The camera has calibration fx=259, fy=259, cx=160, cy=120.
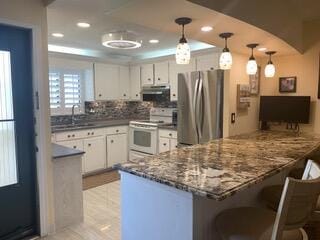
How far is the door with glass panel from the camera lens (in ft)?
7.29

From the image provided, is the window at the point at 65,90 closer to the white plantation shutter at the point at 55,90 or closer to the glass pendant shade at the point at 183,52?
the white plantation shutter at the point at 55,90

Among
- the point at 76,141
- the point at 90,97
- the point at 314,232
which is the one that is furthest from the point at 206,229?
the point at 90,97

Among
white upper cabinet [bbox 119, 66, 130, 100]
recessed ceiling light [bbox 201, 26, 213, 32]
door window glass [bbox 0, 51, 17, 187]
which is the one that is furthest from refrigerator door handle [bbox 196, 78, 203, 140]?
door window glass [bbox 0, 51, 17, 187]

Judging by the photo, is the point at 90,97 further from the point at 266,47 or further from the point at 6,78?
the point at 266,47

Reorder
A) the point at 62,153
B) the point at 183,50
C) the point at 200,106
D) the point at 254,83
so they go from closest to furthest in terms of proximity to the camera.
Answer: the point at 183,50, the point at 62,153, the point at 254,83, the point at 200,106

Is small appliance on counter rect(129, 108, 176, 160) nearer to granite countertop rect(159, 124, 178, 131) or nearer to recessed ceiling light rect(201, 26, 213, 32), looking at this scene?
granite countertop rect(159, 124, 178, 131)

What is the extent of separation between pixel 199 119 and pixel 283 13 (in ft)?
5.91

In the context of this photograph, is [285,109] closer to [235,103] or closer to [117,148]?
[235,103]

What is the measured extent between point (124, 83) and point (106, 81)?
0.49 meters

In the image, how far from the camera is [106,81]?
5160mm

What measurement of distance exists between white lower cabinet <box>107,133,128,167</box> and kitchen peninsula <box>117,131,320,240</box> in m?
2.92

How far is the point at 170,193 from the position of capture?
60.1 inches

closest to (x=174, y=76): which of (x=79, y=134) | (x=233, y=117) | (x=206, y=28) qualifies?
(x=233, y=117)

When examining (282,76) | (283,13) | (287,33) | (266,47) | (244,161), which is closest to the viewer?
(244,161)
